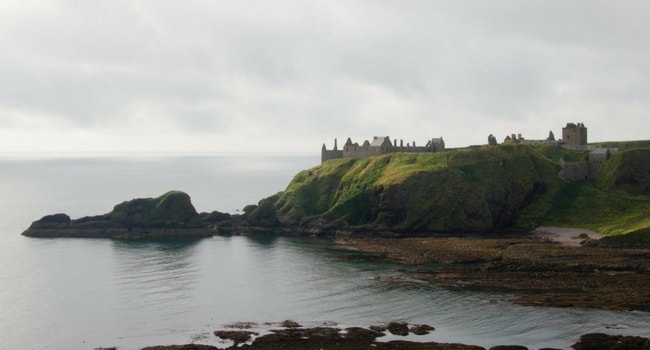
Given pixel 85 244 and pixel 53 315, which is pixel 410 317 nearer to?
pixel 53 315

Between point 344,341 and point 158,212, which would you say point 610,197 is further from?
point 344,341

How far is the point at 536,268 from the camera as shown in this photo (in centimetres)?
8700

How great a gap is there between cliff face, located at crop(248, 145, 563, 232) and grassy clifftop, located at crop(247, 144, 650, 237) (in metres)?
0.18

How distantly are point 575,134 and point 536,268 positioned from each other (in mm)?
88806

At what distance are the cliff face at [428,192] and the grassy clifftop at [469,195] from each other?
0.18 metres

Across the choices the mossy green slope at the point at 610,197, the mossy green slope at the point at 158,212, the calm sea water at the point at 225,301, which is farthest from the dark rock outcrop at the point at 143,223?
the mossy green slope at the point at 610,197

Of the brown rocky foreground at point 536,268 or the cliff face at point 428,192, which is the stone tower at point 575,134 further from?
the brown rocky foreground at point 536,268

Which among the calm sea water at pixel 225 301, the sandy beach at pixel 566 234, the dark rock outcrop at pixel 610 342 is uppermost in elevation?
the sandy beach at pixel 566 234

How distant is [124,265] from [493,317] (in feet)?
179

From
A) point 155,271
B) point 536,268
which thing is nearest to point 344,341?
point 536,268

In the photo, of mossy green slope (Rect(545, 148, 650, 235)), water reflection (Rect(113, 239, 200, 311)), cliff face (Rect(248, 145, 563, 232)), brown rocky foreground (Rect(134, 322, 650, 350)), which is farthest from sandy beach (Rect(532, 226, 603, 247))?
water reflection (Rect(113, 239, 200, 311))

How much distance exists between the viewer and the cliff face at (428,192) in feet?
412

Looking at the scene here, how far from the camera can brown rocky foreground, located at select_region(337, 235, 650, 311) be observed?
235 ft

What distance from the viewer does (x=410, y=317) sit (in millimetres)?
66375
